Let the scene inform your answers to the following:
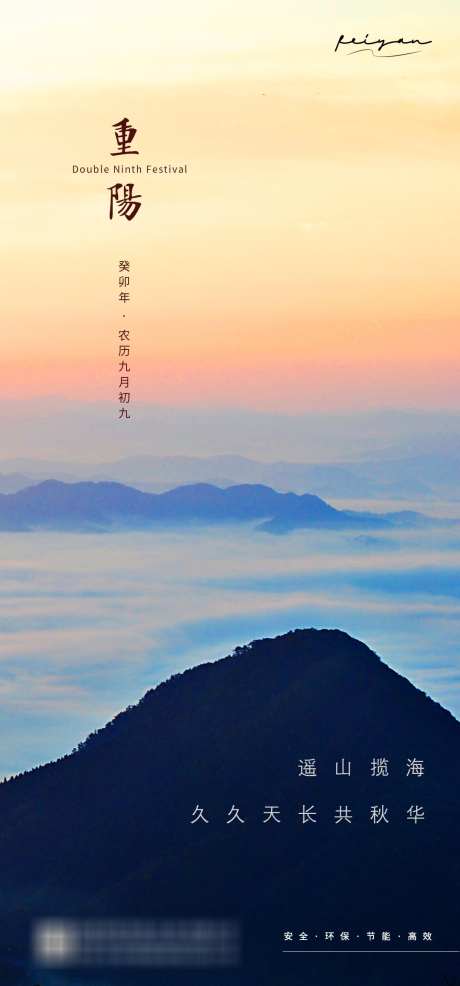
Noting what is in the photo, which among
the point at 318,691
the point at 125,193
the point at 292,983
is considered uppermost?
the point at 125,193

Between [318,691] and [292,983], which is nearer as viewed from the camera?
[292,983]

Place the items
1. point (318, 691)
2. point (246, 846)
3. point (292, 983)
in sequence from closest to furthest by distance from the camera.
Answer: point (292, 983), point (246, 846), point (318, 691)

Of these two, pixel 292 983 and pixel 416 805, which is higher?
pixel 416 805

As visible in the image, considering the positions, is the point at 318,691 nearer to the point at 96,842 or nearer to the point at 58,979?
the point at 96,842

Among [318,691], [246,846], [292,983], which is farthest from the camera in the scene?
[318,691]

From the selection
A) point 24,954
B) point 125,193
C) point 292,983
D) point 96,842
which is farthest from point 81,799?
point 125,193

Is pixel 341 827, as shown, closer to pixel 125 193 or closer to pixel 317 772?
pixel 317 772
